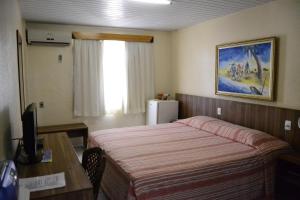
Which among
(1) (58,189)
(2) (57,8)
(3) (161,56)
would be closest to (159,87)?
(3) (161,56)

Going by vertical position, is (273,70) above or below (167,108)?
above

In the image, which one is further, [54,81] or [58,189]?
[54,81]

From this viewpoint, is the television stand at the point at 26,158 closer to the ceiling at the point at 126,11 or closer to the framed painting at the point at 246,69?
the ceiling at the point at 126,11

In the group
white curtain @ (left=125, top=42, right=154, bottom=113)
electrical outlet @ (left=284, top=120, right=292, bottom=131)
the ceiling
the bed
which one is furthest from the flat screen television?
white curtain @ (left=125, top=42, right=154, bottom=113)

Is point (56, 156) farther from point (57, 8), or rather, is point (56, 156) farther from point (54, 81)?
point (54, 81)

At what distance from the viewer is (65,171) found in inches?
68.8

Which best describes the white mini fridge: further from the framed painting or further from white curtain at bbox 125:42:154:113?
the framed painting

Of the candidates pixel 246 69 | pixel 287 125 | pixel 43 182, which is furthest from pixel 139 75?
pixel 43 182

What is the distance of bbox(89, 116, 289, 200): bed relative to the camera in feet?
7.36

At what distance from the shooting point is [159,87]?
5.54 m

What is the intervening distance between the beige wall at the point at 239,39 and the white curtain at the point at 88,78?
1.66m

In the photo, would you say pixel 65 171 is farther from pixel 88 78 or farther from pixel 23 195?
pixel 88 78

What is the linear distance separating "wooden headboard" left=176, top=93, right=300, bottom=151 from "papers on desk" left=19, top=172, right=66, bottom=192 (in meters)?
2.61

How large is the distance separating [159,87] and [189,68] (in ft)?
2.93
